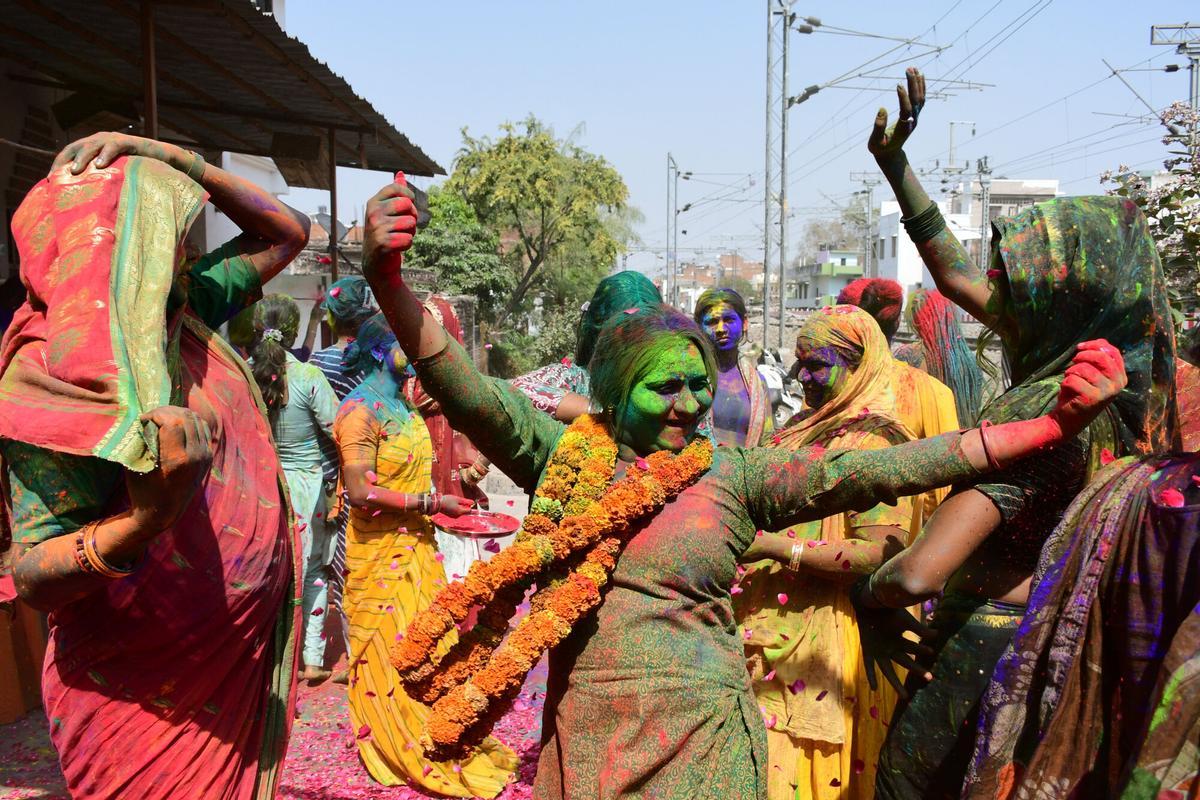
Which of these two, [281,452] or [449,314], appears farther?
[281,452]

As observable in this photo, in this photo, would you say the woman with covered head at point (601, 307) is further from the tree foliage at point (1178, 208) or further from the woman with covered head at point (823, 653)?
the tree foliage at point (1178, 208)

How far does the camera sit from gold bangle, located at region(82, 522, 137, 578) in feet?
7.25

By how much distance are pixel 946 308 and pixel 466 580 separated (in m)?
4.75

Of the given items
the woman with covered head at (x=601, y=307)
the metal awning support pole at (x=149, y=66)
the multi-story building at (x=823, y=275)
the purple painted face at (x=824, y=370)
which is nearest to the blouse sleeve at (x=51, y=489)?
the woman with covered head at (x=601, y=307)

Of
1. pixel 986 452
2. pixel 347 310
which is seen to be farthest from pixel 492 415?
pixel 347 310

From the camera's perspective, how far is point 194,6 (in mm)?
6633

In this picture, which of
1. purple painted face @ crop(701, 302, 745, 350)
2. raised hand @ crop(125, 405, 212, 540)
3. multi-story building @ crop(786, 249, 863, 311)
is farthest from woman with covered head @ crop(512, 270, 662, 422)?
multi-story building @ crop(786, 249, 863, 311)

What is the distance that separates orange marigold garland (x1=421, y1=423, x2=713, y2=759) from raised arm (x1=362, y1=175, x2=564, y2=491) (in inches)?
7.5

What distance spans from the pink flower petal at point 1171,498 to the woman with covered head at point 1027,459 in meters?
0.45

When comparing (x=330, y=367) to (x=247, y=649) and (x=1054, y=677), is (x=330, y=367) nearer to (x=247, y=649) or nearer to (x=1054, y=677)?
(x=247, y=649)

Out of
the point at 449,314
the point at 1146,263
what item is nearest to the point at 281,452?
the point at 449,314

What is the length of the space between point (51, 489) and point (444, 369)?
0.89 metres

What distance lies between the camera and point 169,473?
2135 mm

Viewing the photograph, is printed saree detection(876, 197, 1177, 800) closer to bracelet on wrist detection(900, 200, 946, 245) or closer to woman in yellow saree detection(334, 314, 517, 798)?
bracelet on wrist detection(900, 200, 946, 245)
